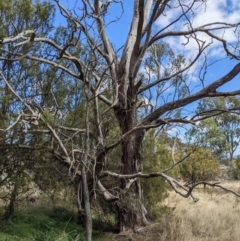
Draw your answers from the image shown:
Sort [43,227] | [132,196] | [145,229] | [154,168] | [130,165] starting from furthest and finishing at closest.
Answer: [154,168] → [130,165] → [132,196] → [145,229] → [43,227]

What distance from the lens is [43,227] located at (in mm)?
10781

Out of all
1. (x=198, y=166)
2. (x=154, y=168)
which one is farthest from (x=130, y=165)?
(x=198, y=166)

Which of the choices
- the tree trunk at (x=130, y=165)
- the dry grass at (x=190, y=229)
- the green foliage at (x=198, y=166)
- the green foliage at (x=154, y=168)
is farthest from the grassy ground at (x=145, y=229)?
the green foliage at (x=198, y=166)

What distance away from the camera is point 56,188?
11.2 meters

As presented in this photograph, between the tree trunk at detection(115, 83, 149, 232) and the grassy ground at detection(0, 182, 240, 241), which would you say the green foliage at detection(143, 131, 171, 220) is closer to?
the grassy ground at detection(0, 182, 240, 241)

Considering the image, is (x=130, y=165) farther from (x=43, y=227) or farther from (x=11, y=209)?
(x=11, y=209)

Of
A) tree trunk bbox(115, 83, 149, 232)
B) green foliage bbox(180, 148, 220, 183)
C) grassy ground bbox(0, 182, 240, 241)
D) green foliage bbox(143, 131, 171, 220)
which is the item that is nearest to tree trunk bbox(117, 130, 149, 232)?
tree trunk bbox(115, 83, 149, 232)

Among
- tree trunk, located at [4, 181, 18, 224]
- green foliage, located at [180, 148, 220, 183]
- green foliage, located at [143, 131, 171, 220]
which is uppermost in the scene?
green foliage, located at [180, 148, 220, 183]

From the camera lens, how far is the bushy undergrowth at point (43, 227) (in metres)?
9.30

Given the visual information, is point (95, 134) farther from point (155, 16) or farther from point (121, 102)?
point (155, 16)

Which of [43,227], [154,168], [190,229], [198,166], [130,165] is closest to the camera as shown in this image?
[190,229]

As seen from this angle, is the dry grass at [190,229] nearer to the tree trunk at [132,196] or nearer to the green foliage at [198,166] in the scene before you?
the tree trunk at [132,196]

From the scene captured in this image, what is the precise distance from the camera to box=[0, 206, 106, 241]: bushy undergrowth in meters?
9.30

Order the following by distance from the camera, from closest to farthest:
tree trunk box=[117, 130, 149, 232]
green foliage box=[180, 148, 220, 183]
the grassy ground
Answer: the grassy ground
tree trunk box=[117, 130, 149, 232]
green foliage box=[180, 148, 220, 183]
